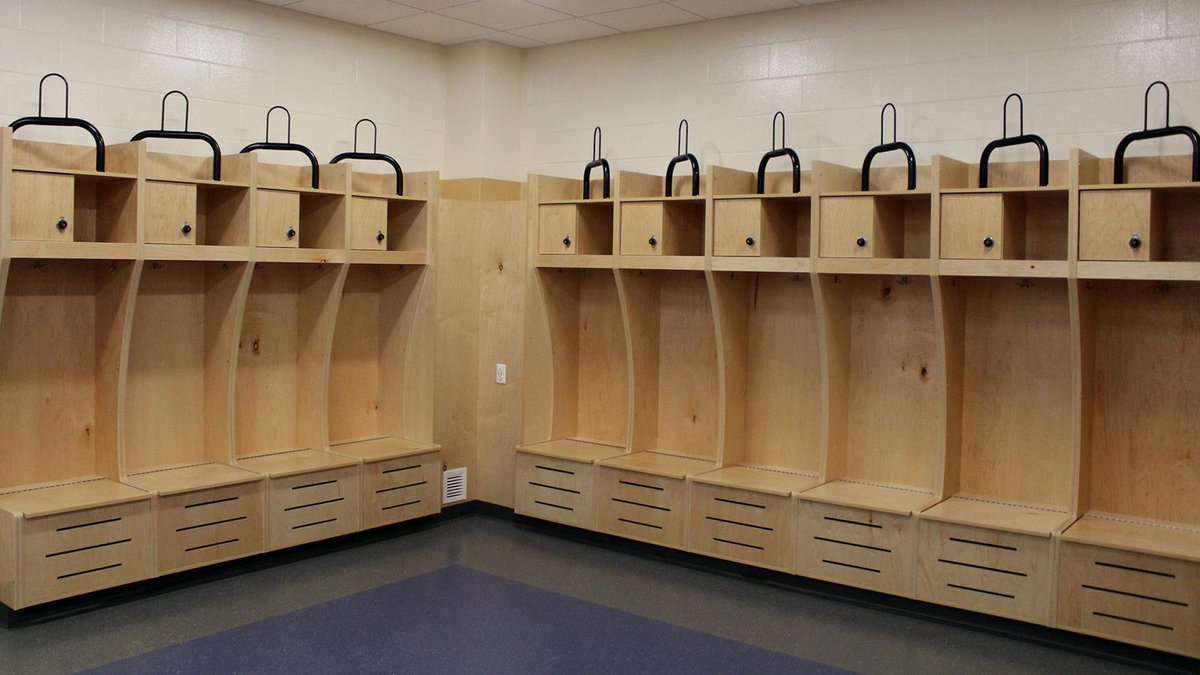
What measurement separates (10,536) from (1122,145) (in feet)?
16.0

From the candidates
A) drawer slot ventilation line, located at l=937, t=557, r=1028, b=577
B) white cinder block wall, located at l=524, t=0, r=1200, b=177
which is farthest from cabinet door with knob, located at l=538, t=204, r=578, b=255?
drawer slot ventilation line, located at l=937, t=557, r=1028, b=577

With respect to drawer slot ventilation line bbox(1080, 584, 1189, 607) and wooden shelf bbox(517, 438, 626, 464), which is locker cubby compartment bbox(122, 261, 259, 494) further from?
drawer slot ventilation line bbox(1080, 584, 1189, 607)

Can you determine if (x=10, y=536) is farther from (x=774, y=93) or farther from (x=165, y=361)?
(x=774, y=93)

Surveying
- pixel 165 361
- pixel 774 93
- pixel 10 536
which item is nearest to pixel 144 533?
pixel 10 536

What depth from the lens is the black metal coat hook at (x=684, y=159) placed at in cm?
536

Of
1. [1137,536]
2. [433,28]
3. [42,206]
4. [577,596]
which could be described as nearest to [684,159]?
[433,28]

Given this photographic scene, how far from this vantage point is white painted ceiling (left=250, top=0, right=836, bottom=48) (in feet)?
17.1

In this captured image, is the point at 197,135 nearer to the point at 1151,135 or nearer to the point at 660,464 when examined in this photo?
the point at 660,464

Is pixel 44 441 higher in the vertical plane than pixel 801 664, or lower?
higher

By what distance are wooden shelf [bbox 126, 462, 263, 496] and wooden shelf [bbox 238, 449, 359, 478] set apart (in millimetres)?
98

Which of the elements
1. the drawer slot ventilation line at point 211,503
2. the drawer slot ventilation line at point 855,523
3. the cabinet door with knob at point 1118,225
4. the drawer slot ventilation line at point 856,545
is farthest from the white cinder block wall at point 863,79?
the drawer slot ventilation line at point 211,503

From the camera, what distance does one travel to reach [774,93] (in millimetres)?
5316

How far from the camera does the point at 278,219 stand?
5.09 meters

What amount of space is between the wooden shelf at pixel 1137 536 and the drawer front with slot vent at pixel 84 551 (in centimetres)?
403
